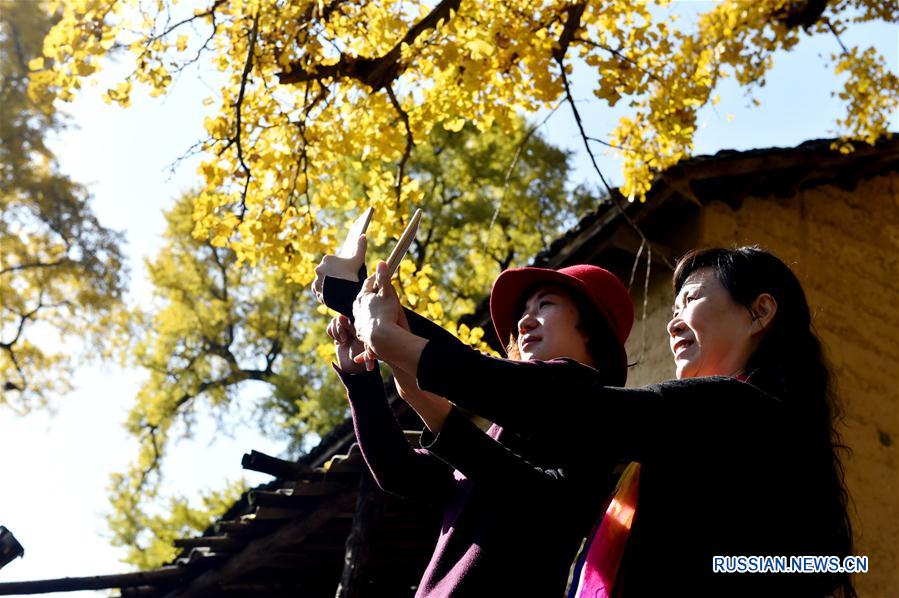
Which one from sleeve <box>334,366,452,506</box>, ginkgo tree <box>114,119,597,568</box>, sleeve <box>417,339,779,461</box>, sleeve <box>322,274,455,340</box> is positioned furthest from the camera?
ginkgo tree <box>114,119,597,568</box>

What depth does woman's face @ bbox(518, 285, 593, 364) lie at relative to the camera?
2.22 meters

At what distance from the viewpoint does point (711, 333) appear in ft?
6.23

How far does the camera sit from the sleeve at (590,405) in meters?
1.53

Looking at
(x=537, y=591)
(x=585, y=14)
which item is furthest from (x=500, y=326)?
(x=585, y=14)

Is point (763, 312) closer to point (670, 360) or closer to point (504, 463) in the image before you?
point (504, 463)

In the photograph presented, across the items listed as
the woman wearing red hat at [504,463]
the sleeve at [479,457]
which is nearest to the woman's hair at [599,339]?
the woman wearing red hat at [504,463]

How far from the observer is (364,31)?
5.65 meters

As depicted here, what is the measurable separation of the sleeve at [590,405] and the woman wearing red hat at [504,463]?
174 mm

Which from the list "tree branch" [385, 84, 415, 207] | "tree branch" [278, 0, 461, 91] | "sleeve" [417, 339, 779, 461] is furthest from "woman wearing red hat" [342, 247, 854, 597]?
"tree branch" [385, 84, 415, 207]

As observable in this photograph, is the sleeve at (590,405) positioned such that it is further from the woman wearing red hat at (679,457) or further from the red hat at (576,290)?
the red hat at (576,290)

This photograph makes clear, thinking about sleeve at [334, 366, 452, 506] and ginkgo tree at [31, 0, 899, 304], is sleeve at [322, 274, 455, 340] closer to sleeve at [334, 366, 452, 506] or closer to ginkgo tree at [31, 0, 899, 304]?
sleeve at [334, 366, 452, 506]

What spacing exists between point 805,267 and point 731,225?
23.9 inches

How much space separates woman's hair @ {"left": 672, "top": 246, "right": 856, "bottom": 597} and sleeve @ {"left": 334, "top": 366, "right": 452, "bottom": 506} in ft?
2.33

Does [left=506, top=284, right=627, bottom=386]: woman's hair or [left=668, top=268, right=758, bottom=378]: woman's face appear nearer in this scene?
[left=668, top=268, right=758, bottom=378]: woman's face
